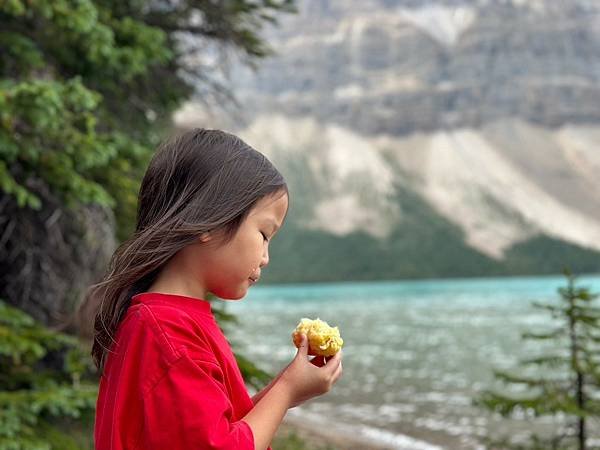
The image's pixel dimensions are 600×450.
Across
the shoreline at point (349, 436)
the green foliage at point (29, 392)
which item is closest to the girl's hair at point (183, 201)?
the green foliage at point (29, 392)

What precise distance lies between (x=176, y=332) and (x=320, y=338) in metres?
0.34

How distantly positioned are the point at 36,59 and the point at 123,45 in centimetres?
97

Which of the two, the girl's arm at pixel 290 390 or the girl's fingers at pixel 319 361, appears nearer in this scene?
the girl's arm at pixel 290 390

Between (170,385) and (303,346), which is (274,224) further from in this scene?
(170,385)

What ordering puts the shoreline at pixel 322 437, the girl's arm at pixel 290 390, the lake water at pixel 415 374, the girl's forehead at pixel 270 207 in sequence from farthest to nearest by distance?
1. the lake water at pixel 415 374
2. the shoreline at pixel 322 437
3. the girl's forehead at pixel 270 207
4. the girl's arm at pixel 290 390

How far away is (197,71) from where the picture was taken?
397 inches

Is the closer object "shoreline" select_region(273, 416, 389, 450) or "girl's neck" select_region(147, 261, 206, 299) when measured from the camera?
"girl's neck" select_region(147, 261, 206, 299)

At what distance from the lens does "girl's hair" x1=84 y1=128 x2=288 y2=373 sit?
1935mm

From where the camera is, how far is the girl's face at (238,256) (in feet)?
6.37

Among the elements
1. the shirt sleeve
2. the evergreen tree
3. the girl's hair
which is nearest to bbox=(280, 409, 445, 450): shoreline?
the evergreen tree

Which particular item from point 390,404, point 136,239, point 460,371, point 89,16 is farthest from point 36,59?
point 460,371

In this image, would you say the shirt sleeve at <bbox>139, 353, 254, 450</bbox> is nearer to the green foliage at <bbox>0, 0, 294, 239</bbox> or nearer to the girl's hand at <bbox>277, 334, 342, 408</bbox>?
the girl's hand at <bbox>277, 334, 342, 408</bbox>

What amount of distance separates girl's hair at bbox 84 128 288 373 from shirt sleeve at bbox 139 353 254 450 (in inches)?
12.2

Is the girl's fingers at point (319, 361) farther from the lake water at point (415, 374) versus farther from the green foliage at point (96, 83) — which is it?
the lake water at point (415, 374)
